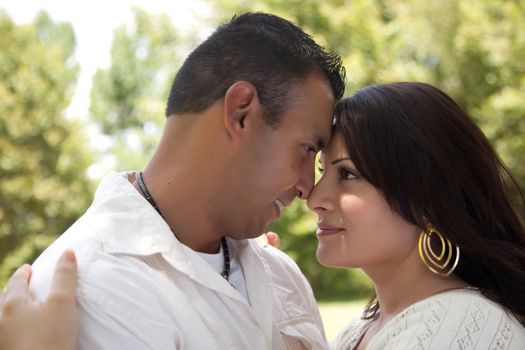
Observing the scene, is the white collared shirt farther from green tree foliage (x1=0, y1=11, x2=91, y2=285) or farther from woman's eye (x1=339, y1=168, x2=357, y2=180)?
green tree foliage (x1=0, y1=11, x2=91, y2=285)

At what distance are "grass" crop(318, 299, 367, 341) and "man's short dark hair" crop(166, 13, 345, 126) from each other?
886 centimetres

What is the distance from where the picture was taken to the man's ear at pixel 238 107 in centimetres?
197

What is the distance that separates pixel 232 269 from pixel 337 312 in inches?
461

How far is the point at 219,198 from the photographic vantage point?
2.03m

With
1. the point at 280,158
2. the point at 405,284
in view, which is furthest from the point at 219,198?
the point at 405,284

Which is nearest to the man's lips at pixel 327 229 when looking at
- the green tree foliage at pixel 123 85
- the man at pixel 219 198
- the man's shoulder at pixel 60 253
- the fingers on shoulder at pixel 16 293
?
the man at pixel 219 198

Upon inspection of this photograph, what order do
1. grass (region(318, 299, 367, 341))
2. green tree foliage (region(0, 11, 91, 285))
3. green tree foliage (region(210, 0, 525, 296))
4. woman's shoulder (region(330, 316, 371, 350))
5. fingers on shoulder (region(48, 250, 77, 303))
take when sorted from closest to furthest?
fingers on shoulder (region(48, 250, 77, 303)) < woman's shoulder (region(330, 316, 371, 350)) < green tree foliage (region(210, 0, 525, 296)) < grass (region(318, 299, 367, 341)) < green tree foliage (region(0, 11, 91, 285))

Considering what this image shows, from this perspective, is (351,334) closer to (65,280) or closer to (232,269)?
(232,269)

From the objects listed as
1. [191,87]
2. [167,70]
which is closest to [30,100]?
[167,70]

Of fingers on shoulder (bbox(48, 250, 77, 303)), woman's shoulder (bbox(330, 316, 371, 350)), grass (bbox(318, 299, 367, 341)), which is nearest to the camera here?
fingers on shoulder (bbox(48, 250, 77, 303))

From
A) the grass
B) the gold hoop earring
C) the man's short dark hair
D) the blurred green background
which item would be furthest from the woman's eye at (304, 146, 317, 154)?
the blurred green background

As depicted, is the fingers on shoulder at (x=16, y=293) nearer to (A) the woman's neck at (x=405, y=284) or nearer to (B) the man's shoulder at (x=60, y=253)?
(B) the man's shoulder at (x=60, y=253)

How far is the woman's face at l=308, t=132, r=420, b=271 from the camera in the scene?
2.03 metres

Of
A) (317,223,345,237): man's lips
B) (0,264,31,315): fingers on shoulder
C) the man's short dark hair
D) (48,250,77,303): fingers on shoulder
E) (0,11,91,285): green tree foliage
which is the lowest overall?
(0,11,91,285): green tree foliage
